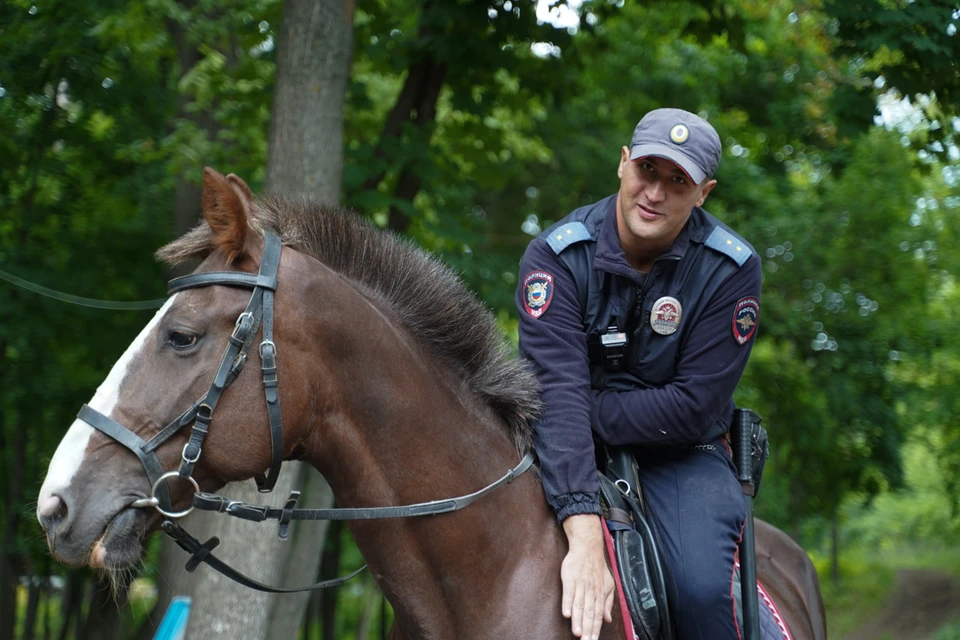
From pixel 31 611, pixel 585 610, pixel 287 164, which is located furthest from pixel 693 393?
pixel 31 611

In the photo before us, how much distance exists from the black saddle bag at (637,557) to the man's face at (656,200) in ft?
2.75

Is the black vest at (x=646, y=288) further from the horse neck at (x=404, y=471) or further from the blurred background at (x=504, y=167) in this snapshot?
the blurred background at (x=504, y=167)

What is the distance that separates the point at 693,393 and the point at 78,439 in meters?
1.90

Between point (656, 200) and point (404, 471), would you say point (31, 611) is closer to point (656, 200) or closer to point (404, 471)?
point (404, 471)

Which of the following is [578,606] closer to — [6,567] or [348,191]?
[348,191]

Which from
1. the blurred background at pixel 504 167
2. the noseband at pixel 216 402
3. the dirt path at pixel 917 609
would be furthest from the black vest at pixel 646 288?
the dirt path at pixel 917 609

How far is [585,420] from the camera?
2.89 meters

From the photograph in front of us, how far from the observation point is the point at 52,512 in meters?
2.36

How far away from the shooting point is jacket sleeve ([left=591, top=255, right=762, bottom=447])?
296 cm

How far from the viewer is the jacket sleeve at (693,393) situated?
296 centimetres

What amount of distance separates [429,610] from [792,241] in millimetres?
8078

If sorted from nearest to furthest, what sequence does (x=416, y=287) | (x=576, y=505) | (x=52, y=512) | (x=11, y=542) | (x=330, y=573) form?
(x=52, y=512) → (x=576, y=505) → (x=416, y=287) → (x=11, y=542) → (x=330, y=573)

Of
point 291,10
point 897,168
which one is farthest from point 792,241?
point 291,10

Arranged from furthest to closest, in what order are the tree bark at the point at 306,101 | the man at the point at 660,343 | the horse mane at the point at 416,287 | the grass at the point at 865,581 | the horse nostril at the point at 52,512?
the grass at the point at 865,581
the tree bark at the point at 306,101
the man at the point at 660,343
the horse mane at the point at 416,287
the horse nostril at the point at 52,512
